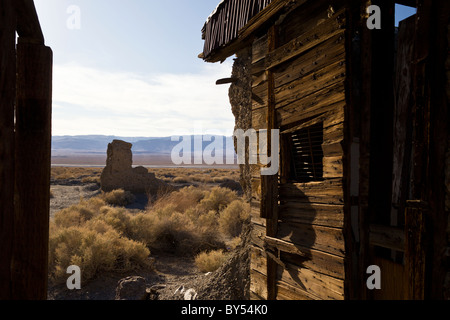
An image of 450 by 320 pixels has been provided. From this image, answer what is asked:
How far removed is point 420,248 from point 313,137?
1557 millimetres

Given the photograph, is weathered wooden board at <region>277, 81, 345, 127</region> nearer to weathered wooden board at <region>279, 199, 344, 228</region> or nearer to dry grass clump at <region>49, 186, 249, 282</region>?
weathered wooden board at <region>279, 199, 344, 228</region>

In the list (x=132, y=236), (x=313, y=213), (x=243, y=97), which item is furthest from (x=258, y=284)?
(x=132, y=236)

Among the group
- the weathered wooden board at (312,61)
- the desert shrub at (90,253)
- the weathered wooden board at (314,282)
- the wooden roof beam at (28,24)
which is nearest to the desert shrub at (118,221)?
the desert shrub at (90,253)

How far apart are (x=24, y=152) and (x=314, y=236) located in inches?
102

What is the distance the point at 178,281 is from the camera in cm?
639

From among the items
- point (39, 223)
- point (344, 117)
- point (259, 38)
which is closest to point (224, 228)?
point (259, 38)

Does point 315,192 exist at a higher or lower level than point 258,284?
higher

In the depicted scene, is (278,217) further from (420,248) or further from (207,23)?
(207,23)

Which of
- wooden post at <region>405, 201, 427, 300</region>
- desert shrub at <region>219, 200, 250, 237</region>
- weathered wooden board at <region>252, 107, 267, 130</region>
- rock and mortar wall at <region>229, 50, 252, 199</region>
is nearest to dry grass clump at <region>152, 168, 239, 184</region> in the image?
desert shrub at <region>219, 200, 250, 237</region>

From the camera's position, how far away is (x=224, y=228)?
35.0ft

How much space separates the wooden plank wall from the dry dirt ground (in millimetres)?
757

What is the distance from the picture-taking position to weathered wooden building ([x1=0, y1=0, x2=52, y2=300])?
1483mm

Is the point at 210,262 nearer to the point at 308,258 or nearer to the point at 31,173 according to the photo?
the point at 308,258

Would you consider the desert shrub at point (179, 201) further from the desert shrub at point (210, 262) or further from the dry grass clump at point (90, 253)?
the desert shrub at point (210, 262)
